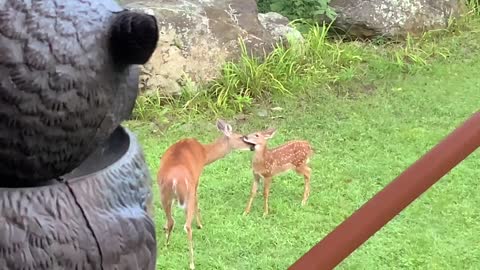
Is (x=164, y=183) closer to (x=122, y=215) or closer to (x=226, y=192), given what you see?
(x=226, y=192)

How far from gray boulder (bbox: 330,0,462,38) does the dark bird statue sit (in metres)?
4.51

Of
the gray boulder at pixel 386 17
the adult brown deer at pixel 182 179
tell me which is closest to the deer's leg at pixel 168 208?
the adult brown deer at pixel 182 179

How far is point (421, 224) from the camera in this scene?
3.40m

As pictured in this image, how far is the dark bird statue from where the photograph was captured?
816 mm

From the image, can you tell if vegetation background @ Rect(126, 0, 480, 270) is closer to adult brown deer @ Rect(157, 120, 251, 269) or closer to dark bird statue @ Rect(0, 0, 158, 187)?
adult brown deer @ Rect(157, 120, 251, 269)

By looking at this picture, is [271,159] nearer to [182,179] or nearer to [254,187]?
[254,187]

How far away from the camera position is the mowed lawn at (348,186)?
320 cm

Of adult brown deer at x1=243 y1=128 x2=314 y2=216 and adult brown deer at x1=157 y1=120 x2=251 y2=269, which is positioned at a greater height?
adult brown deer at x1=157 y1=120 x2=251 y2=269

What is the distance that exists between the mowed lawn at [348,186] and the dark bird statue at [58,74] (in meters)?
2.30

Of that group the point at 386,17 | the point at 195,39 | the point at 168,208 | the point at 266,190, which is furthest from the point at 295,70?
the point at 168,208

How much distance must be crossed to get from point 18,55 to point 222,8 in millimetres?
3935

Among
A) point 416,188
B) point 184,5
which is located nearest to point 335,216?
point 184,5

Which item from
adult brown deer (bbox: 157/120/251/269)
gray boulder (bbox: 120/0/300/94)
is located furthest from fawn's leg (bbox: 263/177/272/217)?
gray boulder (bbox: 120/0/300/94)

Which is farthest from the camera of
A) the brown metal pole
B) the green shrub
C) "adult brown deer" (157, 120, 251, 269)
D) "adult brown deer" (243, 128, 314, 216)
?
the green shrub
